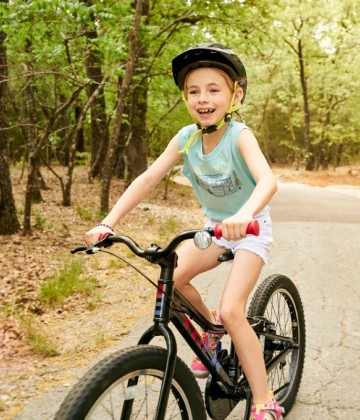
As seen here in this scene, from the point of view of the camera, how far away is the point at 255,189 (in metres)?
2.38

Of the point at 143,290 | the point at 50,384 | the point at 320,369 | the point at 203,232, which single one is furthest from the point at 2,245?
the point at 203,232

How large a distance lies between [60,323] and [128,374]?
326 cm

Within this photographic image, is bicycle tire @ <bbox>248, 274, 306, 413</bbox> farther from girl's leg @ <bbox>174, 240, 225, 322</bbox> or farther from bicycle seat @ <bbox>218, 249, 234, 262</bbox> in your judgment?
bicycle seat @ <bbox>218, 249, 234, 262</bbox>

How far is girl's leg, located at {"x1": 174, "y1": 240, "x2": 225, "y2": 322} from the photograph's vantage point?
2.82m

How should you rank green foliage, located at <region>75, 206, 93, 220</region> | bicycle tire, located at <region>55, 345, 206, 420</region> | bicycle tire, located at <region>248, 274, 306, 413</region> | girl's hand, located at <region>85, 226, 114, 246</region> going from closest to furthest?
1. bicycle tire, located at <region>55, 345, 206, 420</region>
2. girl's hand, located at <region>85, 226, 114, 246</region>
3. bicycle tire, located at <region>248, 274, 306, 413</region>
4. green foliage, located at <region>75, 206, 93, 220</region>

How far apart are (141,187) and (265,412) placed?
1.43 metres

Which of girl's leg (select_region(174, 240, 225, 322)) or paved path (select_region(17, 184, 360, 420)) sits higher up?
girl's leg (select_region(174, 240, 225, 322))

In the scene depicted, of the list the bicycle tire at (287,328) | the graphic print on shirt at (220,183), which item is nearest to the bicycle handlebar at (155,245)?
the graphic print on shirt at (220,183)

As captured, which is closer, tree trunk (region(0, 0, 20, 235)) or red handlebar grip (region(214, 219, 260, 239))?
red handlebar grip (region(214, 219, 260, 239))

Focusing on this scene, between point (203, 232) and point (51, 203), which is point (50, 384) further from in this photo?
point (51, 203)

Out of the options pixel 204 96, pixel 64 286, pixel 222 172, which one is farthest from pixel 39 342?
pixel 204 96

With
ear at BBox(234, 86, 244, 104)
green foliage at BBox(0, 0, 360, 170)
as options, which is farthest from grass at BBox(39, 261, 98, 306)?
ear at BBox(234, 86, 244, 104)

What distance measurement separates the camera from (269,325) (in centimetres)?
320

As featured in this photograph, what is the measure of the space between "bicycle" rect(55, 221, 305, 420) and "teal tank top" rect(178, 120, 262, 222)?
0.33 metres
